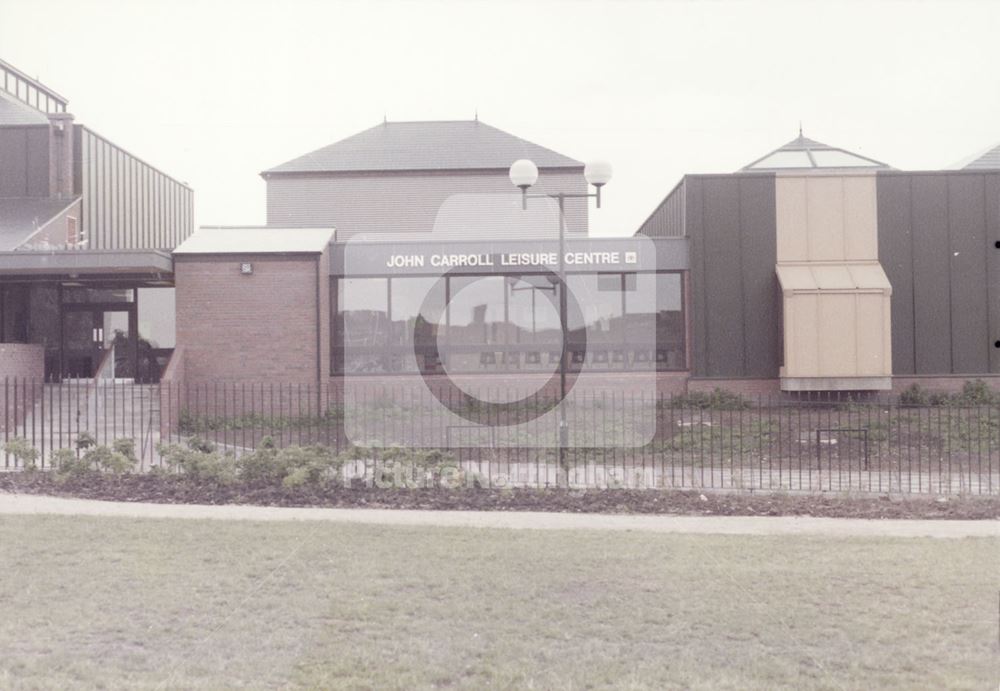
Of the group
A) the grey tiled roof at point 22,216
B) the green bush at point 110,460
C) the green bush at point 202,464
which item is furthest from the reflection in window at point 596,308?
the grey tiled roof at point 22,216

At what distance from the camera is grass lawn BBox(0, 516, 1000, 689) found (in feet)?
16.3

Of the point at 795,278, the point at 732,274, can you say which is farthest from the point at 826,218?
the point at 732,274

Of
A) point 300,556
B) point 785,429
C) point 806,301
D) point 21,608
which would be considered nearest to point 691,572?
point 300,556

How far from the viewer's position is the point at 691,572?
7.21 meters

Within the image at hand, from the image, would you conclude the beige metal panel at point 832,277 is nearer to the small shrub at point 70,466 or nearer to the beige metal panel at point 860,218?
the beige metal panel at point 860,218

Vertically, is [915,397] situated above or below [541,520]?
above

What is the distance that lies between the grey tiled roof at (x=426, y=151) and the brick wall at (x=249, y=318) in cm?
1404

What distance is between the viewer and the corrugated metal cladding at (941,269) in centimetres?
2145

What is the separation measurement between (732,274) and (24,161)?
789 inches

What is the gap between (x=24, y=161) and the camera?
86.8 ft

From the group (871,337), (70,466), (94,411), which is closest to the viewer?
(70,466)

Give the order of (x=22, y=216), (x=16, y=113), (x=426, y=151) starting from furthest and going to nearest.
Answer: (x=426, y=151) → (x=16, y=113) → (x=22, y=216)

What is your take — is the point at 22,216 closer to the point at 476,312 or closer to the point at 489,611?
the point at 476,312

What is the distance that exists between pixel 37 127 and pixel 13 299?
617 centimetres
